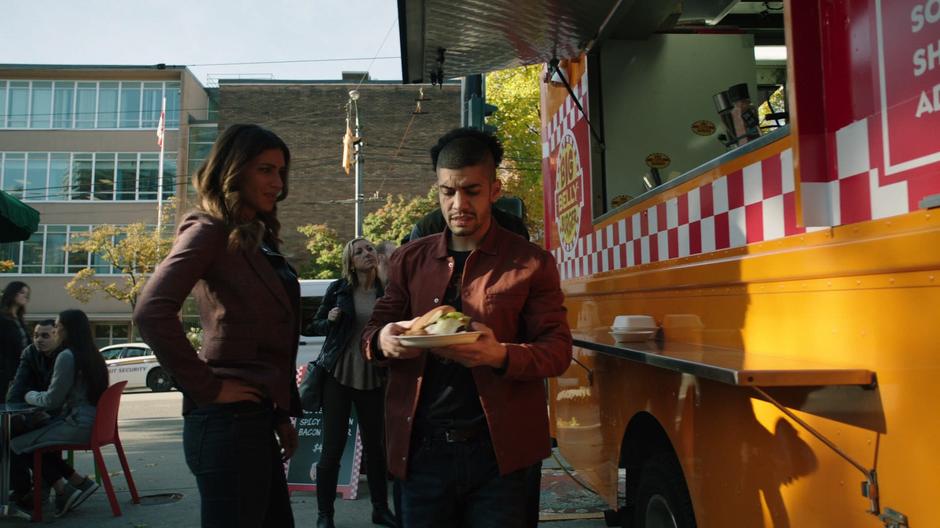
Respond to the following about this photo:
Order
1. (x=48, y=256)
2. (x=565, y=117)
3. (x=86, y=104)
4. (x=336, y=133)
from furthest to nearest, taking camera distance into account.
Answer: (x=336, y=133) → (x=86, y=104) → (x=48, y=256) → (x=565, y=117)

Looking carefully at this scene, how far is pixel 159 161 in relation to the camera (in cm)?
3531

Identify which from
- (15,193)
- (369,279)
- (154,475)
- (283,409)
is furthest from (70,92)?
(283,409)

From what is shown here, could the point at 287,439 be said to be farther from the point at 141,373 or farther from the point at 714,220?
the point at 141,373

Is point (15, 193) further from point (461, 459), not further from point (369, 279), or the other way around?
point (461, 459)

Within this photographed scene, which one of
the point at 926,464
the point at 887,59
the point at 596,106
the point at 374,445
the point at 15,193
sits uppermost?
the point at 15,193

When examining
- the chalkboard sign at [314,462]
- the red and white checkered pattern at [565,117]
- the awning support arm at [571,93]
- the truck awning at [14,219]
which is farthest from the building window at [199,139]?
the awning support arm at [571,93]

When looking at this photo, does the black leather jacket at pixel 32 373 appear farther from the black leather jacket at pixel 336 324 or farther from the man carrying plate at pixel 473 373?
the man carrying plate at pixel 473 373

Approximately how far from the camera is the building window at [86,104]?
36.0 m

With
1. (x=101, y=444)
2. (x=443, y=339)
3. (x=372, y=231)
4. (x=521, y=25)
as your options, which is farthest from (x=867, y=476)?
(x=372, y=231)

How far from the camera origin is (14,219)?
7.57m

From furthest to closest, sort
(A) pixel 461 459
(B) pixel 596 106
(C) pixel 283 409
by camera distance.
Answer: (B) pixel 596 106
(C) pixel 283 409
(A) pixel 461 459

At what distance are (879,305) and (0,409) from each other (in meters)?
5.82

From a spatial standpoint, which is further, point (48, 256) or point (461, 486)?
point (48, 256)

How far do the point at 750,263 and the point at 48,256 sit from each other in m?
38.5
